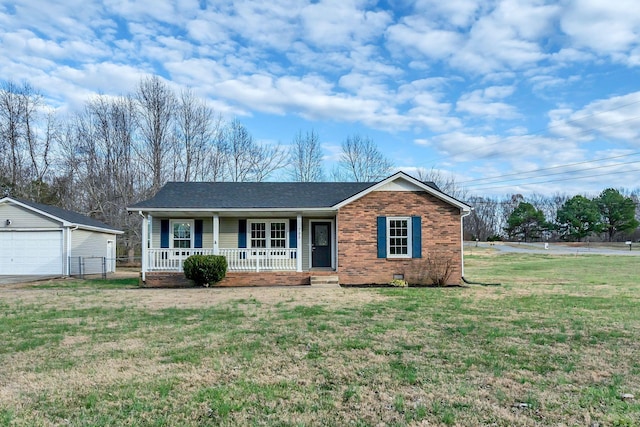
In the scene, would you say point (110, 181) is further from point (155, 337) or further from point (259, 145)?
point (155, 337)

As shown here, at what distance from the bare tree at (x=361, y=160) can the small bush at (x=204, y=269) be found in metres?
21.3

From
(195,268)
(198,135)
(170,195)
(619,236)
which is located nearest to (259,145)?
(198,135)

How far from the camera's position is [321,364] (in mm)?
5734

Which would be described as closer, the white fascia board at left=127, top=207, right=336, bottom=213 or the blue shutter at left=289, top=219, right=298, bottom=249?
the white fascia board at left=127, top=207, right=336, bottom=213

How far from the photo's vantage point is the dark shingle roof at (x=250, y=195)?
55.6 ft

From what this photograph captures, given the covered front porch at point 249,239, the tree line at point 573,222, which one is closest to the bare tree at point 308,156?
the covered front porch at point 249,239

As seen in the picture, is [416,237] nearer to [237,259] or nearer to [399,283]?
[399,283]

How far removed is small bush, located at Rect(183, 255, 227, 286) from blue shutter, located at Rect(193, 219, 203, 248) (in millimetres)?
1870

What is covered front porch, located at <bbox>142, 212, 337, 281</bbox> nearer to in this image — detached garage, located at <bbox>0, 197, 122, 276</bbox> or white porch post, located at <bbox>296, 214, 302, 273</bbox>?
white porch post, located at <bbox>296, 214, 302, 273</bbox>

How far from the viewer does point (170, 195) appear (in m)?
18.1

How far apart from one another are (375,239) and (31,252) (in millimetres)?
15543

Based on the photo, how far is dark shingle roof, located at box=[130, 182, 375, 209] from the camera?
17.0m

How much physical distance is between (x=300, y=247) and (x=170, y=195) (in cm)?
569

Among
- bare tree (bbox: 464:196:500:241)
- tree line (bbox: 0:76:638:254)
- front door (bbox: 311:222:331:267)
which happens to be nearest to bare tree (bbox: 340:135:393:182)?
tree line (bbox: 0:76:638:254)
